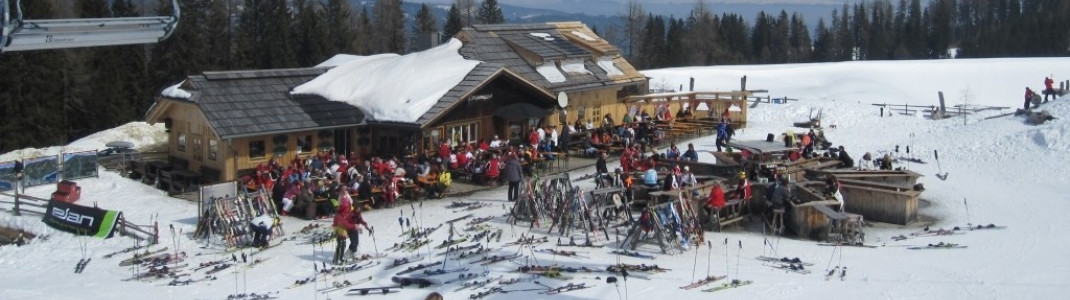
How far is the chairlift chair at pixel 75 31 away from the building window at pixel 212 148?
11.7 meters

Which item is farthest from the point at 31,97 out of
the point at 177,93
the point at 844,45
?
the point at 844,45

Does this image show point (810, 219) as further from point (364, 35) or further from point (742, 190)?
point (364, 35)

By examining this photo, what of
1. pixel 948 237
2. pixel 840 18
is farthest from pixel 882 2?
pixel 948 237

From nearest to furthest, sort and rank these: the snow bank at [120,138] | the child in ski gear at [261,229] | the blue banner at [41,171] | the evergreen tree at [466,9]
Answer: the child in ski gear at [261,229]
the blue banner at [41,171]
the snow bank at [120,138]
the evergreen tree at [466,9]

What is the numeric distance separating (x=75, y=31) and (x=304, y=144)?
1380 centimetres

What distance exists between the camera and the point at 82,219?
21328 millimetres

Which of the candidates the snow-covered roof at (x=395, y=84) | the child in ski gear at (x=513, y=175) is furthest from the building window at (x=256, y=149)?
the child in ski gear at (x=513, y=175)

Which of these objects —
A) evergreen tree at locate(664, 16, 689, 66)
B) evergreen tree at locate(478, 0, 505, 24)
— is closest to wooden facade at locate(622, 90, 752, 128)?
evergreen tree at locate(478, 0, 505, 24)

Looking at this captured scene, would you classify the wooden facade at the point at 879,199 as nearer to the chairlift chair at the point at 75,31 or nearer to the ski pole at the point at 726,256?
the ski pole at the point at 726,256

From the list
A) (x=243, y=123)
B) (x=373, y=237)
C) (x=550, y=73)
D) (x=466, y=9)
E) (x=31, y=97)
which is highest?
(x=466, y=9)

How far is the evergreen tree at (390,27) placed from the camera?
243 feet

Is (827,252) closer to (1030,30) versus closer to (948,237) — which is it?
(948,237)

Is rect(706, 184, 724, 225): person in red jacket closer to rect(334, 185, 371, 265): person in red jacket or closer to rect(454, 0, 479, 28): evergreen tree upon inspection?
rect(334, 185, 371, 265): person in red jacket

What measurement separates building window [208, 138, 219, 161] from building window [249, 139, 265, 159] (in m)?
0.82
